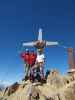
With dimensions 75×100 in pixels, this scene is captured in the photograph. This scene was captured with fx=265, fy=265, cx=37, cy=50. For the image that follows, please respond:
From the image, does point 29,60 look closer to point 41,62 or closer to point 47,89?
point 41,62

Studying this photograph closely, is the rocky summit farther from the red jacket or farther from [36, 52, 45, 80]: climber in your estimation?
the red jacket

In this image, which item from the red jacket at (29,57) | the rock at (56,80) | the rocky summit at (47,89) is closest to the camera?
the rocky summit at (47,89)

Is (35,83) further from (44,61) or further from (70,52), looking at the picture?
(70,52)

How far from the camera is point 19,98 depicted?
65.4 metres

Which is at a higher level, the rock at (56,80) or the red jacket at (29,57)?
the red jacket at (29,57)

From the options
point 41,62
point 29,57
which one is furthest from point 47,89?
point 29,57

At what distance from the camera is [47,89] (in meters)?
67.9

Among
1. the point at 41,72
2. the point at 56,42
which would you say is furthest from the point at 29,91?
the point at 56,42

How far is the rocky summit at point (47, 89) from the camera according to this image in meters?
63.5

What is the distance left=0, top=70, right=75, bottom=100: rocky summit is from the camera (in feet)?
208

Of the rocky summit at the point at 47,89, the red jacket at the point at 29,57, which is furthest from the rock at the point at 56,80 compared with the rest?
the red jacket at the point at 29,57

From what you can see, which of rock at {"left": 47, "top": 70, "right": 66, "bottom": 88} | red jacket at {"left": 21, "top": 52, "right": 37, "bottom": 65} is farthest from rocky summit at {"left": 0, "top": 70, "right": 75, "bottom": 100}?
red jacket at {"left": 21, "top": 52, "right": 37, "bottom": 65}

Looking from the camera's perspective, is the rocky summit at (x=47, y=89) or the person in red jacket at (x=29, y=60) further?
the person in red jacket at (x=29, y=60)

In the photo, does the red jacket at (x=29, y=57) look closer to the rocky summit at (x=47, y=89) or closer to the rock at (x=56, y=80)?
the rocky summit at (x=47, y=89)
